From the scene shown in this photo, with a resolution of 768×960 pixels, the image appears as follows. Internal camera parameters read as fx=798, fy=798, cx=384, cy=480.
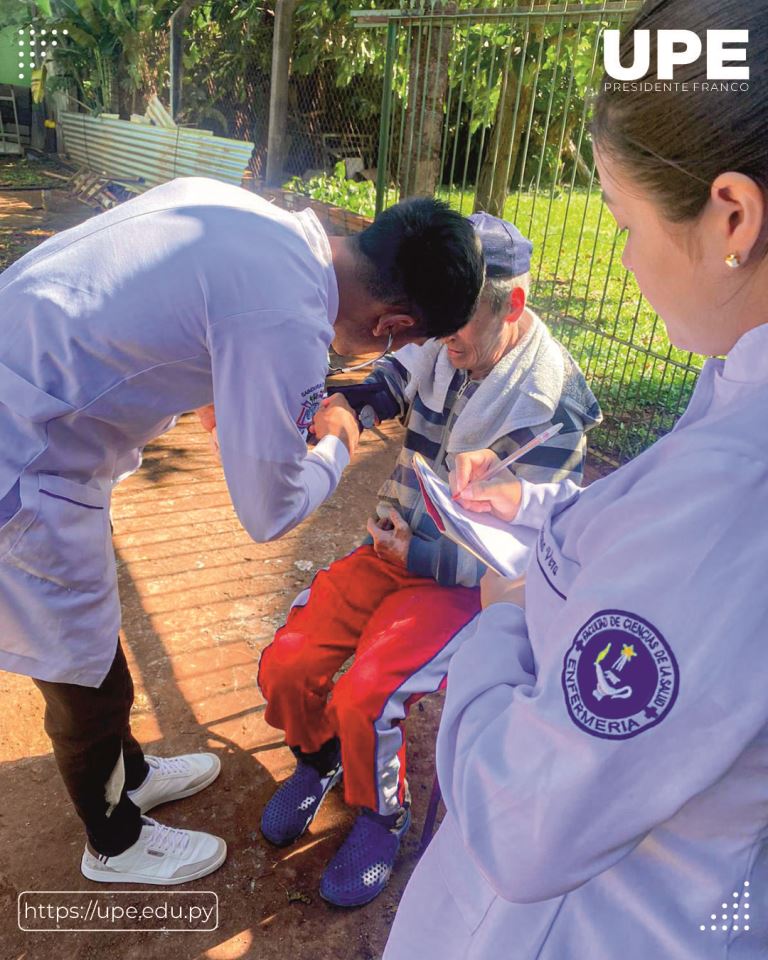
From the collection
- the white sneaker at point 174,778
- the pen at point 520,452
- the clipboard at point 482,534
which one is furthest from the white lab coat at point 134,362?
the white sneaker at point 174,778

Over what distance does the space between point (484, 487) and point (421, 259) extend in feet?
1.82

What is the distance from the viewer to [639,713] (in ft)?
2.16

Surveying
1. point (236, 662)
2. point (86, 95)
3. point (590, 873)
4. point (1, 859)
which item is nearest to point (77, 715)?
point (1, 859)

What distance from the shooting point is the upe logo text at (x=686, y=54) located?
0.68 metres

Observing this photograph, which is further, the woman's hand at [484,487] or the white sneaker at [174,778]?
the white sneaker at [174,778]

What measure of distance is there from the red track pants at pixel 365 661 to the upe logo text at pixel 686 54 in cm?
151

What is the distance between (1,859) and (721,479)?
237cm

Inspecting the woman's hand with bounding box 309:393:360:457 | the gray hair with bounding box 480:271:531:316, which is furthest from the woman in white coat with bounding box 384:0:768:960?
the woman's hand with bounding box 309:393:360:457

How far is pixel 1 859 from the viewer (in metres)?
2.26

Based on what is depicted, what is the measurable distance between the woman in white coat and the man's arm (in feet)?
2.73

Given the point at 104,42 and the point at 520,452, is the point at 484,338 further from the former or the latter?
the point at 104,42

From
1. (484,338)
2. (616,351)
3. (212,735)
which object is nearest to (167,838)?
(212,735)

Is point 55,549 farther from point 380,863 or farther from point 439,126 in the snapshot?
point 439,126

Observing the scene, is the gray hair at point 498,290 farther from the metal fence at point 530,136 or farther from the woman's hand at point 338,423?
the metal fence at point 530,136
